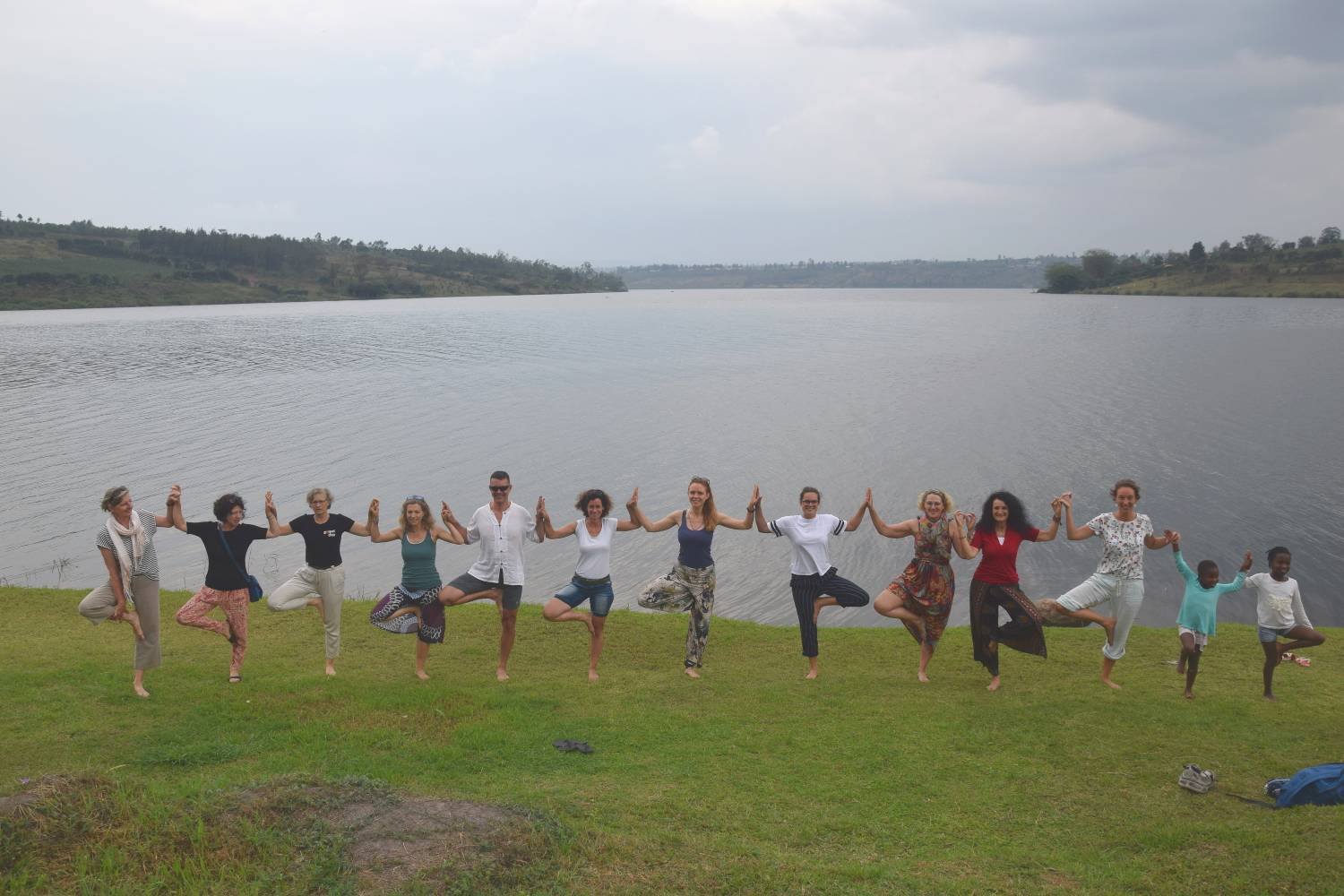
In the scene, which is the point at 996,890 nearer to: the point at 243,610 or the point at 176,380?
the point at 243,610

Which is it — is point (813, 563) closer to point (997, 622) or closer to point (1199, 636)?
point (997, 622)

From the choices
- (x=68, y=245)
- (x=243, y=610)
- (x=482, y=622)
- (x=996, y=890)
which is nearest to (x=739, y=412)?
(x=482, y=622)

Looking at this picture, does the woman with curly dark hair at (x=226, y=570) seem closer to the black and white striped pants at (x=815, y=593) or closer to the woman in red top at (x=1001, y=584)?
the black and white striped pants at (x=815, y=593)

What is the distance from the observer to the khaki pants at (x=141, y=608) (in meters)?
8.69

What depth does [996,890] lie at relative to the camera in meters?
5.52

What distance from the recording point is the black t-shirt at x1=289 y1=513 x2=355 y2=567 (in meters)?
9.45

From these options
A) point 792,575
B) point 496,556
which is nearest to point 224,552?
point 496,556

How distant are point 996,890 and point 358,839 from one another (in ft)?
14.5

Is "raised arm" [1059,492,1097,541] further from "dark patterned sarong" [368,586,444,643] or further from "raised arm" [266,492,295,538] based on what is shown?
"raised arm" [266,492,295,538]

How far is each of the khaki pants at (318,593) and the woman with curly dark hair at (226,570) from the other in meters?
0.40

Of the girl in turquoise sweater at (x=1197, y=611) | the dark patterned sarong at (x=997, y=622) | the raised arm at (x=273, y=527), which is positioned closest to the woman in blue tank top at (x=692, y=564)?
the dark patterned sarong at (x=997, y=622)

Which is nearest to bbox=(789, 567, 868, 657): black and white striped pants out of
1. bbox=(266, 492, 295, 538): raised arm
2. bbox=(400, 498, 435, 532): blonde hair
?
bbox=(400, 498, 435, 532): blonde hair

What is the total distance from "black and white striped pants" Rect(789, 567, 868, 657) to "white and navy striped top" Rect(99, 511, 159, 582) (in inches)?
286

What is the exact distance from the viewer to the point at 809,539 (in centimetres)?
969
